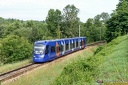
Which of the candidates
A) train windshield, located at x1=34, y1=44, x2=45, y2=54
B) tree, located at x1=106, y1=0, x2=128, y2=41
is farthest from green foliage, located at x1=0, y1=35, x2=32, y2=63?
train windshield, located at x1=34, y1=44, x2=45, y2=54

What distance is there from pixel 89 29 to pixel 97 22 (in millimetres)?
17541

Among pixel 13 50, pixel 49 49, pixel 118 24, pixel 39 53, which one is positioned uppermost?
pixel 118 24

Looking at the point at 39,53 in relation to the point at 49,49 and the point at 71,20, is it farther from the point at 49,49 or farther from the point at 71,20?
the point at 71,20

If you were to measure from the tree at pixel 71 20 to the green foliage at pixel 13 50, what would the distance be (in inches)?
1159

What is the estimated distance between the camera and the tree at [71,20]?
90.4 metres

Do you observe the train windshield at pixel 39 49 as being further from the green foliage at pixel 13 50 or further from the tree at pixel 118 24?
the green foliage at pixel 13 50

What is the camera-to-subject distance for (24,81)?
18984 mm

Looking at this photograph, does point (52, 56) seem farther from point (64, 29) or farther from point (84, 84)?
point (64, 29)

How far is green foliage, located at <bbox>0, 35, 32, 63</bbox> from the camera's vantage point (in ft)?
196

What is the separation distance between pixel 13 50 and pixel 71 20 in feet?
113

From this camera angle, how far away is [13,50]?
60.6 metres

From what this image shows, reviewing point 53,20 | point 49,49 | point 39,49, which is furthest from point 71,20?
point 39,49

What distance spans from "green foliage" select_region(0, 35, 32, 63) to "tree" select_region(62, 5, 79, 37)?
29.4m

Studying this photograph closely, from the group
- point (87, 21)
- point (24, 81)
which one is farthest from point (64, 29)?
point (24, 81)
